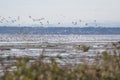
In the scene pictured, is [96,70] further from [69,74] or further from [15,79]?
[15,79]

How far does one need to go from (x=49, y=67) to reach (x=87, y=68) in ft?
3.86

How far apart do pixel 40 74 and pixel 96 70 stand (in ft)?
7.22

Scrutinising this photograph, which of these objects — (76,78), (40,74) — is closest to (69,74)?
(76,78)

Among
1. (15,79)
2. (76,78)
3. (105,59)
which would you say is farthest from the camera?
(105,59)

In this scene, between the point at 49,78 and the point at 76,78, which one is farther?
the point at 76,78

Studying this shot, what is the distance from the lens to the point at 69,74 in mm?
13945

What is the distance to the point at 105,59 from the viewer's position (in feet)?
50.9


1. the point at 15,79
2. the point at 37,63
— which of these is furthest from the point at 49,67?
the point at 15,79

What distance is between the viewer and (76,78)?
45.4ft

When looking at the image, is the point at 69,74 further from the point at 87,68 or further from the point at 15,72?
the point at 15,72

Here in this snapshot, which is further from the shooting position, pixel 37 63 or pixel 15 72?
pixel 37 63

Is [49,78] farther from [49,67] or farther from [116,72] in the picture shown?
[116,72]

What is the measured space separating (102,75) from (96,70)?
1.67ft

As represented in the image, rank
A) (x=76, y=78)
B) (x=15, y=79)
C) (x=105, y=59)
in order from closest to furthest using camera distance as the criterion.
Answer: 1. (x=15, y=79)
2. (x=76, y=78)
3. (x=105, y=59)
